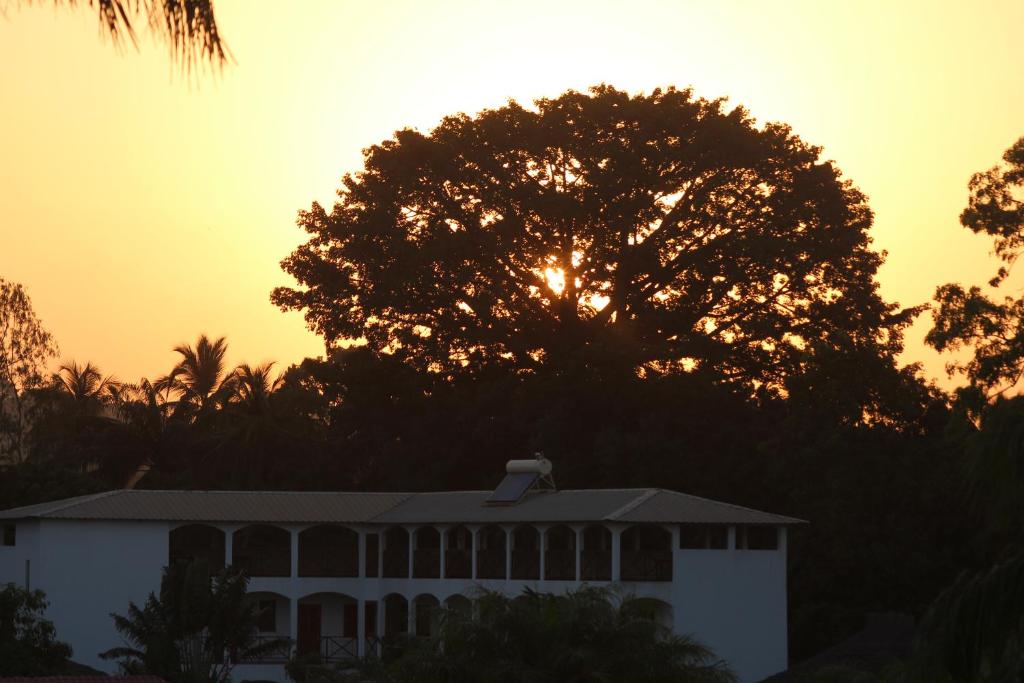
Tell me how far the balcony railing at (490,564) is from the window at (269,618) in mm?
7223

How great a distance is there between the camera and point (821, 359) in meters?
47.9

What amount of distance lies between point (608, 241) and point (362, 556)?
50.3 feet

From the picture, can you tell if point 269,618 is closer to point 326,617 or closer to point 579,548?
point 326,617

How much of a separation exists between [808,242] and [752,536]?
41.5 ft

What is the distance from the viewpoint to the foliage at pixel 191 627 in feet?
121

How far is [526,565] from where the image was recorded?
43344 mm

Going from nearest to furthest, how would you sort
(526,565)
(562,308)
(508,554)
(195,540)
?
(508,554) < (526,565) < (195,540) < (562,308)

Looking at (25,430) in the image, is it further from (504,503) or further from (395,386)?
(504,503)

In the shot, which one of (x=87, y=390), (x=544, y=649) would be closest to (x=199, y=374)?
(x=87, y=390)

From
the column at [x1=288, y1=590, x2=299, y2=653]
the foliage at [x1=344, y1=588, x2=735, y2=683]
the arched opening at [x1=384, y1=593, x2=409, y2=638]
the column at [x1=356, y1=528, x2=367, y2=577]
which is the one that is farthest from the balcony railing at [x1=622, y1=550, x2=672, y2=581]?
the foliage at [x1=344, y1=588, x2=735, y2=683]

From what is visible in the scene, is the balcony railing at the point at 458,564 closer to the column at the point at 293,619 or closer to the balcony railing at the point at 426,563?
the balcony railing at the point at 426,563

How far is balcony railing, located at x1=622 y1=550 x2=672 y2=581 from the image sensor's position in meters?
40.1

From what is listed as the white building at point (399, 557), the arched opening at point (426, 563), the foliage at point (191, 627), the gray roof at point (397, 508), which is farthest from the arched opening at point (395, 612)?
the foliage at point (191, 627)

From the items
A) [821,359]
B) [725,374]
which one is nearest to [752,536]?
[821,359]
